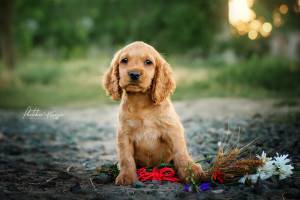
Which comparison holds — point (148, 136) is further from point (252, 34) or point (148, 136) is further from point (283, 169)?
point (252, 34)

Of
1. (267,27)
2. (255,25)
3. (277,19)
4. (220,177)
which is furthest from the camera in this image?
(255,25)

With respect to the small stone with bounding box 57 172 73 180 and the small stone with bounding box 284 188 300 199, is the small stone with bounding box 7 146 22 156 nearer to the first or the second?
the small stone with bounding box 57 172 73 180

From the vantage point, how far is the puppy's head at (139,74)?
327cm

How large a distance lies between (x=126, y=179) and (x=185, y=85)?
10.3 m

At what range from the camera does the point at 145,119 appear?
3.36 m

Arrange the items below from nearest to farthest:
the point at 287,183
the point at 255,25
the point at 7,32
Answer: the point at 287,183, the point at 255,25, the point at 7,32

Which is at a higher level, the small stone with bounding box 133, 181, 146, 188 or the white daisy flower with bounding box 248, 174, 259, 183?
the white daisy flower with bounding box 248, 174, 259, 183

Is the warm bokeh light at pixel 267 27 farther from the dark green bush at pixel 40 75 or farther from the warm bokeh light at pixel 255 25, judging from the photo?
the dark green bush at pixel 40 75

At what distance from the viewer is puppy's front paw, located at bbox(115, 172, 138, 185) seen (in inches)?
125

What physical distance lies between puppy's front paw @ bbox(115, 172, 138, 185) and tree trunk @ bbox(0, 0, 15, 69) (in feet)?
55.4

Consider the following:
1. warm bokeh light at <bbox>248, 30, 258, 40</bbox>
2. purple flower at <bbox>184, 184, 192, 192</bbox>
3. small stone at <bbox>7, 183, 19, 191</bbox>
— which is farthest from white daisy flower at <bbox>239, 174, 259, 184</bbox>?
→ warm bokeh light at <bbox>248, 30, 258, 40</bbox>

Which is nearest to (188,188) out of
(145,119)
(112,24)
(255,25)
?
(145,119)

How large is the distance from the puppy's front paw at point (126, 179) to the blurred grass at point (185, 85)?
26.0 ft

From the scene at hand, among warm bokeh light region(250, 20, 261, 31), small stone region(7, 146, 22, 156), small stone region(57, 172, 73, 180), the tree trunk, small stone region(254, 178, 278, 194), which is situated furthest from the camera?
the tree trunk
